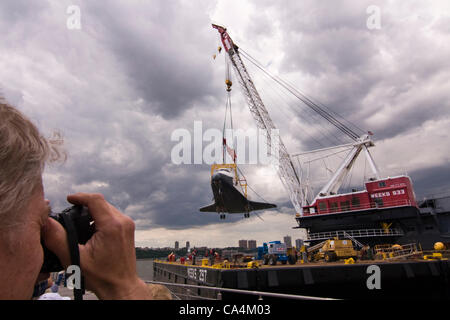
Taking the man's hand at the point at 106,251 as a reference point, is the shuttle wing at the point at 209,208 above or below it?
above

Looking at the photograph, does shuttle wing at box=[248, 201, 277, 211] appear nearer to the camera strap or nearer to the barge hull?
the barge hull

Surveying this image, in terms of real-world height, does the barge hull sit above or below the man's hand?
below

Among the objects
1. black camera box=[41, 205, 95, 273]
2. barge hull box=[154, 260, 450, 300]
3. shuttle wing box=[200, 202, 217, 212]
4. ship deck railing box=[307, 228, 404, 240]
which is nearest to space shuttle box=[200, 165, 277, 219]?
shuttle wing box=[200, 202, 217, 212]

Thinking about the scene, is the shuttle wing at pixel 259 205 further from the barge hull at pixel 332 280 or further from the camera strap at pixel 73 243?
the camera strap at pixel 73 243

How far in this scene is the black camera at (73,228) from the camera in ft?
3.92

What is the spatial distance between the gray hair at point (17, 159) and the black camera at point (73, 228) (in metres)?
0.20

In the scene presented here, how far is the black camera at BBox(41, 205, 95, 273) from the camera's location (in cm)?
120

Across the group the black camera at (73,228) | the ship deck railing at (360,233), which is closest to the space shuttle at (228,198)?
the ship deck railing at (360,233)

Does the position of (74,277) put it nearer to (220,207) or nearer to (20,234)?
(20,234)

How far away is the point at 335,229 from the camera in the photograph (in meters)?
37.2

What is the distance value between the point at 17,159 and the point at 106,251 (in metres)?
0.56

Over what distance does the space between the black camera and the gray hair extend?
0.67ft
